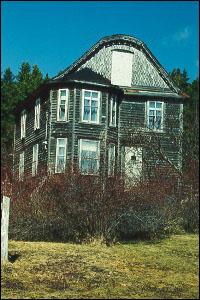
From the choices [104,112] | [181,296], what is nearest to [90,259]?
[181,296]

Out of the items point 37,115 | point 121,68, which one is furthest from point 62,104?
point 121,68

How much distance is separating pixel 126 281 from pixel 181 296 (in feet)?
5.04

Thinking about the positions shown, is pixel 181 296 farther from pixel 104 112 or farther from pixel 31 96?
pixel 31 96

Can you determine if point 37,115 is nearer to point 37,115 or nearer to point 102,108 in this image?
point 37,115

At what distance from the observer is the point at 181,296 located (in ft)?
29.4

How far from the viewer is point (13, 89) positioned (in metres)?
53.6

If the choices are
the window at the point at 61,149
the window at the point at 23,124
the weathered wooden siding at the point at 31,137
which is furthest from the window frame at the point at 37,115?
the window at the point at 61,149

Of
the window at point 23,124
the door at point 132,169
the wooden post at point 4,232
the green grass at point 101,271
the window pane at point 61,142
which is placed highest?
the window at point 23,124

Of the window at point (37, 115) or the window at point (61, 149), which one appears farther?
the window at point (37, 115)

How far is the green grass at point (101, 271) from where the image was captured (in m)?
9.16

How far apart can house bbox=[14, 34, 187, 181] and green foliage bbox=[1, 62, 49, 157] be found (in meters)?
13.7

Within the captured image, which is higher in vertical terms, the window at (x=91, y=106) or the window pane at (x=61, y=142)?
the window at (x=91, y=106)

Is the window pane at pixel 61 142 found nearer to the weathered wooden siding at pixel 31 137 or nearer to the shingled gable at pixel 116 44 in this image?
the weathered wooden siding at pixel 31 137

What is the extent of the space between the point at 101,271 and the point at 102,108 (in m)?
20.3
